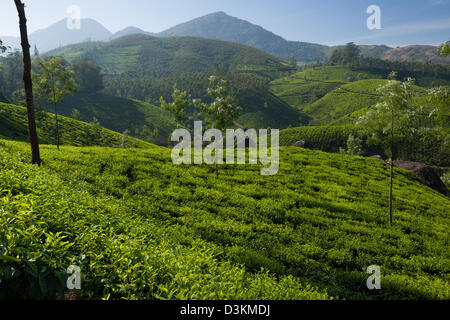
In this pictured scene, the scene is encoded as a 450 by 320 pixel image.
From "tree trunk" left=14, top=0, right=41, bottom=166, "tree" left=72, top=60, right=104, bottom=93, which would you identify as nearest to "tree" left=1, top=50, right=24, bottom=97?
"tree" left=72, top=60, right=104, bottom=93

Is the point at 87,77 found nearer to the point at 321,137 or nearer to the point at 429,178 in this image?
the point at 321,137

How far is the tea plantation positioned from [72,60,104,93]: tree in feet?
639

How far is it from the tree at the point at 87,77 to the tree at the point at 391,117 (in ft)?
676

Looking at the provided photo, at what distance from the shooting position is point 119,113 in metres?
159

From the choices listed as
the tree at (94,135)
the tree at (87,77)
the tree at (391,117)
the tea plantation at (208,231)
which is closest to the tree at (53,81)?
the tea plantation at (208,231)

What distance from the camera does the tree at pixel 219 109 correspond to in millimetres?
18812

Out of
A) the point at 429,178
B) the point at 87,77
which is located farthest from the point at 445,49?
the point at 87,77

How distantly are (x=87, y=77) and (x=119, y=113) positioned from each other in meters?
54.9

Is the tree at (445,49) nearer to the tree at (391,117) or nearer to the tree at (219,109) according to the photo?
the tree at (391,117)

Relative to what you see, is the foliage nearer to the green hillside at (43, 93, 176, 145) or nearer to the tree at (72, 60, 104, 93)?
the green hillside at (43, 93, 176, 145)

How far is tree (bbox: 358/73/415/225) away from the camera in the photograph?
14.4m

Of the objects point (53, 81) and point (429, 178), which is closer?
point (53, 81)
